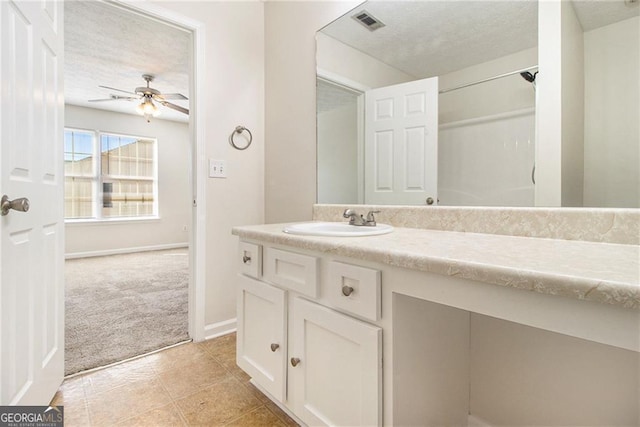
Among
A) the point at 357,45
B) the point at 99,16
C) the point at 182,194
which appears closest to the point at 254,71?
the point at 357,45

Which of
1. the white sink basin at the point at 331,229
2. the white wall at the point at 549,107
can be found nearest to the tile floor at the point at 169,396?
the white sink basin at the point at 331,229

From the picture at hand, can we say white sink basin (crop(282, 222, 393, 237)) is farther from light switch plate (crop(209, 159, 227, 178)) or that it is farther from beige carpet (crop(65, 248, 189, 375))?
beige carpet (crop(65, 248, 189, 375))

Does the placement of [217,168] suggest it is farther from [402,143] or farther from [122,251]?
[122,251]

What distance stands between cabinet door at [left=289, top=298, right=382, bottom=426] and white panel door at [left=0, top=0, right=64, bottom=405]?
0.94 metres

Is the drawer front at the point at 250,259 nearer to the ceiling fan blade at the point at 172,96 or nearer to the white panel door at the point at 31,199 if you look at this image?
the white panel door at the point at 31,199

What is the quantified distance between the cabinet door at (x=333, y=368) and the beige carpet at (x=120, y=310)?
1248 mm

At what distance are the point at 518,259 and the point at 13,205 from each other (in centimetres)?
147

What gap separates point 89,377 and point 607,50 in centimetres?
259

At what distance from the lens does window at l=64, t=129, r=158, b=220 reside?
484 centimetres

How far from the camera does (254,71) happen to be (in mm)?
2285

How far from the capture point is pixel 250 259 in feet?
4.53

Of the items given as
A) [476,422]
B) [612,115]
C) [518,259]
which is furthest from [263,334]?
[612,115]

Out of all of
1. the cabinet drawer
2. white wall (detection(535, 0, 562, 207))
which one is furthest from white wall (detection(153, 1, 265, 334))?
white wall (detection(535, 0, 562, 207))

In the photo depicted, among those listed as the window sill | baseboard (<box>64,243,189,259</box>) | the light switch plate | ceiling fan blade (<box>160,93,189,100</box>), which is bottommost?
baseboard (<box>64,243,189,259</box>)
